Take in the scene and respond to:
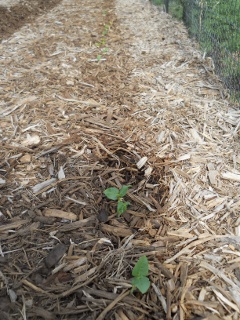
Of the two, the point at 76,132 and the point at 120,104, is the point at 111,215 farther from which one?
the point at 120,104

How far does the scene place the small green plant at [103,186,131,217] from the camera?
1794mm

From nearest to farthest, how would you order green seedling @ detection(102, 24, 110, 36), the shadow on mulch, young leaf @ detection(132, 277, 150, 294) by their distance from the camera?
young leaf @ detection(132, 277, 150, 294) → green seedling @ detection(102, 24, 110, 36) → the shadow on mulch

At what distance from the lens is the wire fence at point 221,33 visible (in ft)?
9.95

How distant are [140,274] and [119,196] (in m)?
0.53

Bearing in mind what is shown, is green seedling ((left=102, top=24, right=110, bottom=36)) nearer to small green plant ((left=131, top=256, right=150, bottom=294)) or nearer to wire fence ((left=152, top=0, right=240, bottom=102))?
wire fence ((left=152, top=0, right=240, bottom=102))

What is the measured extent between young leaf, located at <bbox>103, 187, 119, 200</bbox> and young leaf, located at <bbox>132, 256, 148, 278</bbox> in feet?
1.55

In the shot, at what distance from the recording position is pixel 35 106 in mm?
2828

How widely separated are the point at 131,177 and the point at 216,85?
1.75 metres

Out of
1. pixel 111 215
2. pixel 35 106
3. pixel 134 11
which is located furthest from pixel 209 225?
pixel 134 11

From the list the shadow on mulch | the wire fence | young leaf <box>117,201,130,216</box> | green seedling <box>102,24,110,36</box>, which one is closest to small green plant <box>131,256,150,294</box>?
young leaf <box>117,201,130,216</box>

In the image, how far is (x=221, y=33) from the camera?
3.41 metres

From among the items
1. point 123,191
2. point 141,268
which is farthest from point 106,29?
point 141,268

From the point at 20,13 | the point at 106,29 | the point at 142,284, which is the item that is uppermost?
the point at 20,13

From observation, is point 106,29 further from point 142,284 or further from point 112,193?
point 142,284
